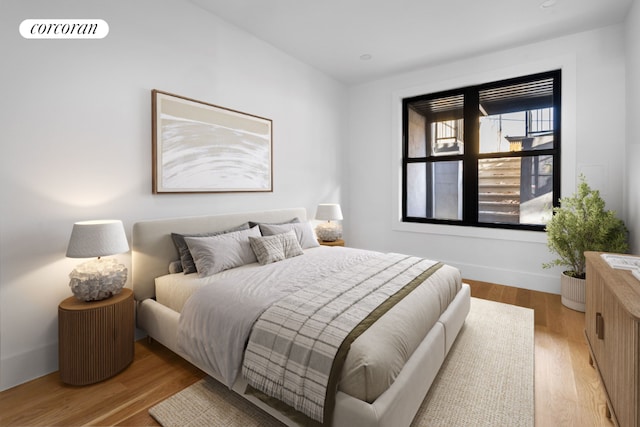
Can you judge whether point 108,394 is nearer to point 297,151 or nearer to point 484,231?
point 297,151

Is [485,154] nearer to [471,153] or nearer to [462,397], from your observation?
[471,153]

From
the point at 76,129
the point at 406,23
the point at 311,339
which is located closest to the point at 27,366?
the point at 76,129

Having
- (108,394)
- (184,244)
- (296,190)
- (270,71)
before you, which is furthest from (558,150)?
(108,394)

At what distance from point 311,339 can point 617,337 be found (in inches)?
55.1

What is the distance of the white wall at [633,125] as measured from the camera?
8.71ft

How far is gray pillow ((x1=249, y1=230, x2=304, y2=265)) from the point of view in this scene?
2.72 m

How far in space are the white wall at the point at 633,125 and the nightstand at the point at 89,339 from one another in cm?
422

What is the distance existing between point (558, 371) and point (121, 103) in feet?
12.2

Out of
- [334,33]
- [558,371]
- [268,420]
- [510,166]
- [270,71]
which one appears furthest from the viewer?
[510,166]

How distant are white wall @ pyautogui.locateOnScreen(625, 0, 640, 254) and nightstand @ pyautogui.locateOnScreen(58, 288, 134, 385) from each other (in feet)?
13.8

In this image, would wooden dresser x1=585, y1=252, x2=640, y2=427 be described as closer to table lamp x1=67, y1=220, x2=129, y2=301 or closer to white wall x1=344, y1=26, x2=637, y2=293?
white wall x1=344, y1=26, x2=637, y2=293

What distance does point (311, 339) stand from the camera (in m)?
1.45

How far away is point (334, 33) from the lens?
11.1 ft

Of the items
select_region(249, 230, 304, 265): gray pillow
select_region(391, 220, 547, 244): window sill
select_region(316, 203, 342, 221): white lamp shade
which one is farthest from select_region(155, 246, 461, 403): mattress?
select_region(391, 220, 547, 244): window sill
